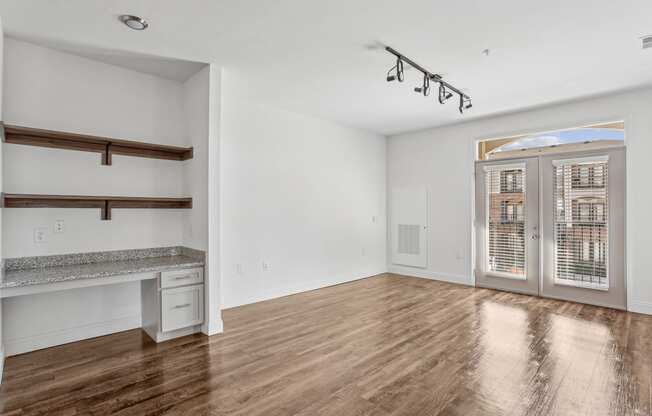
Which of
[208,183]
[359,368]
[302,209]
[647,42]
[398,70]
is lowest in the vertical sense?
[359,368]

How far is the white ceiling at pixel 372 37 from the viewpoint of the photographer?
8.31ft

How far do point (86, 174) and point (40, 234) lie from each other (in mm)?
675

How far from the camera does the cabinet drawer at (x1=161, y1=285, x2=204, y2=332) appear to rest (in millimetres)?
3305

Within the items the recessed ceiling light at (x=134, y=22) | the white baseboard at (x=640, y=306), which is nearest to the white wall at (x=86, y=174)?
the recessed ceiling light at (x=134, y=22)

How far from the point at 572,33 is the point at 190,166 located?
3865 mm

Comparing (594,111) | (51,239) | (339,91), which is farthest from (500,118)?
(51,239)

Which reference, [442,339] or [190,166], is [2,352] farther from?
[442,339]

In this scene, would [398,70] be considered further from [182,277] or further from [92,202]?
[92,202]

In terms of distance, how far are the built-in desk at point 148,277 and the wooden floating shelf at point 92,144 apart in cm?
100

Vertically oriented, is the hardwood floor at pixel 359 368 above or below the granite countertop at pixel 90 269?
below

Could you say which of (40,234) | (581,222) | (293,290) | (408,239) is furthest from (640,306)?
(40,234)

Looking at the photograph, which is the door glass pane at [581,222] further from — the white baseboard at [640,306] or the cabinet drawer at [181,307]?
the cabinet drawer at [181,307]

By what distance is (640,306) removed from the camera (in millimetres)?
4285

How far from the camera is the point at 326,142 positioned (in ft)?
19.1
